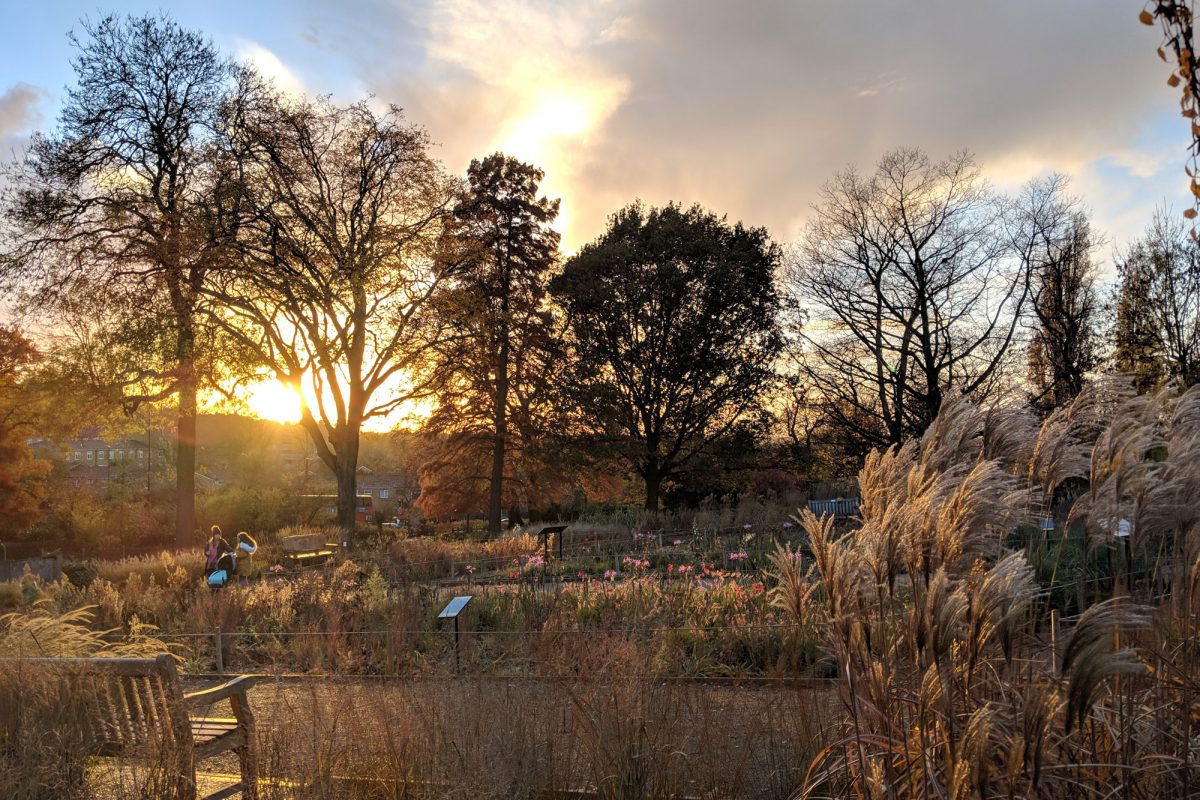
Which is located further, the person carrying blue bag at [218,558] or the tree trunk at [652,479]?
the tree trunk at [652,479]

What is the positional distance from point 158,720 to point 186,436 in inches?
839

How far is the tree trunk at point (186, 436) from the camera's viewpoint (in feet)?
72.5

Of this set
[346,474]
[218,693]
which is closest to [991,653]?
[218,693]

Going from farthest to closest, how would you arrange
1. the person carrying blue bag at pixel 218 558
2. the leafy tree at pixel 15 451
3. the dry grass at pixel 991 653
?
the leafy tree at pixel 15 451
the person carrying blue bag at pixel 218 558
the dry grass at pixel 991 653

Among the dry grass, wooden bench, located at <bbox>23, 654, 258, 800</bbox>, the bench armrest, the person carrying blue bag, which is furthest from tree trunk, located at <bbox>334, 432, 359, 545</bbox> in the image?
the dry grass

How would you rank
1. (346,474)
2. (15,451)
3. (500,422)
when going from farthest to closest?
1. (500,422)
2. (15,451)
3. (346,474)

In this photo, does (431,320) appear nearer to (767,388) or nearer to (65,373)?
(65,373)

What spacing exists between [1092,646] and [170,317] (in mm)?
23428

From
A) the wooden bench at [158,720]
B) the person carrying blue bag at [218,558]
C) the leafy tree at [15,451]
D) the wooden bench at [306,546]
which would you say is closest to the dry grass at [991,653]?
the wooden bench at [158,720]

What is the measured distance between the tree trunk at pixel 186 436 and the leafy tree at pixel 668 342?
1232cm

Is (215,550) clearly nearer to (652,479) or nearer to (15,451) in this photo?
(652,479)

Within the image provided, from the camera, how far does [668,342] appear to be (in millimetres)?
29781

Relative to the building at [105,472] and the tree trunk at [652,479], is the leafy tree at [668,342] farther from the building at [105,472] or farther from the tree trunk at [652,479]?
the building at [105,472]

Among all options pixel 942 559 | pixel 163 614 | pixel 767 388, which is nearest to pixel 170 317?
pixel 163 614
